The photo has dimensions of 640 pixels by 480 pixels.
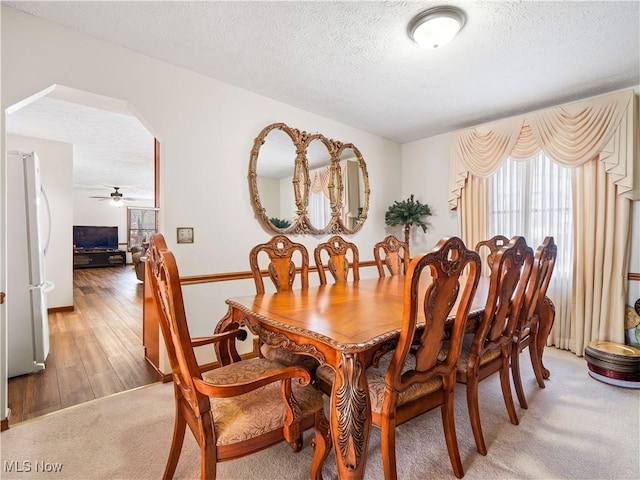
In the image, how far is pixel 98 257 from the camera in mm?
9969

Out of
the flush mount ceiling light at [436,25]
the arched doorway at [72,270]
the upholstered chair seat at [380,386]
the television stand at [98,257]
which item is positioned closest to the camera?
the upholstered chair seat at [380,386]

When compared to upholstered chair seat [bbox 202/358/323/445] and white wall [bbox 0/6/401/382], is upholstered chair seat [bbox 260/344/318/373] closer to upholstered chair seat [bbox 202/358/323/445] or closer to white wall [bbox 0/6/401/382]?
upholstered chair seat [bbox 202/358/323/445]

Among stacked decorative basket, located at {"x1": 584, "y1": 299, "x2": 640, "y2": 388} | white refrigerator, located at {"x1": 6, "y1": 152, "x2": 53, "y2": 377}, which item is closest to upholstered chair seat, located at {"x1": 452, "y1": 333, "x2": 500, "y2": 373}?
stacked decorative basket, located at {"x1": 584, "y1": 299, "x2": 640, "y2": 388}

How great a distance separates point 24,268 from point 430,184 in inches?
179

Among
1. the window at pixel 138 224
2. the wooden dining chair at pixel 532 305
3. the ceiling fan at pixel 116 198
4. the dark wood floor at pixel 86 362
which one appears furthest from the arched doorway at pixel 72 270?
the window at pixel 138 224

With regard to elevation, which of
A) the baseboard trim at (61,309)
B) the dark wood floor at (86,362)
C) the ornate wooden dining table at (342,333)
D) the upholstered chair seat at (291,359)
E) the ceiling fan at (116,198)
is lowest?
the dark wood floor at (86,362)

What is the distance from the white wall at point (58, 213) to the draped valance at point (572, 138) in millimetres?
5575

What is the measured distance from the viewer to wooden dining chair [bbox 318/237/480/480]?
124cm

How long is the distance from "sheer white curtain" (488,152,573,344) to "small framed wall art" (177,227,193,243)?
11.0 feet

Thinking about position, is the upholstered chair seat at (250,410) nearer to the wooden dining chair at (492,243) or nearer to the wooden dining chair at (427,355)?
the wooden dining chair at (427,355)

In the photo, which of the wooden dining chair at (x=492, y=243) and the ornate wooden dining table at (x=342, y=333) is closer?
the ornate wooden dining table at (x=342, y=333)

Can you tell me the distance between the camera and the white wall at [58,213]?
4422 millimetres

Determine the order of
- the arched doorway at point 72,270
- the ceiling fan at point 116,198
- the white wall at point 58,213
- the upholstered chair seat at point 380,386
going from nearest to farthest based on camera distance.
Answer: the upholstered chair seat at point 380,386 → the arched doorway at point 72,270 → the white wall at point 58,213 → the ceiling fan at point 116,198

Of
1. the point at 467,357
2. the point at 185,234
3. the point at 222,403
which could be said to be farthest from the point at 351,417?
the point at 185,234
